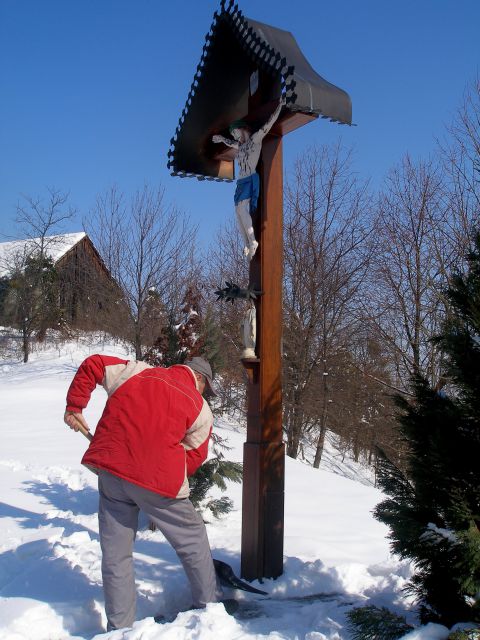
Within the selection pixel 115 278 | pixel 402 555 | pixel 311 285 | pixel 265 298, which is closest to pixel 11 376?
pixel 115 278

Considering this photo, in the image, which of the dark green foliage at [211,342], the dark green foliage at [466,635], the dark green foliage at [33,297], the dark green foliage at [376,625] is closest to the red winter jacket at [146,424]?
the dark green foliage at [376,625]

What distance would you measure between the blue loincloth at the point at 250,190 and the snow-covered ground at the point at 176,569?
2.71 metres

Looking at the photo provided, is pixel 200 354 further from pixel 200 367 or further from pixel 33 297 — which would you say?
pixel 33 297

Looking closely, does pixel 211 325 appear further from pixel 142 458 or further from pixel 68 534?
pixel 142 458

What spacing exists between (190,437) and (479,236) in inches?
77.6

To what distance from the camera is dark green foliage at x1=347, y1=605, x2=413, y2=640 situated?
9.27ft

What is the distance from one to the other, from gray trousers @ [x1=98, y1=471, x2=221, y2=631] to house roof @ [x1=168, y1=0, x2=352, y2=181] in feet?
8.73

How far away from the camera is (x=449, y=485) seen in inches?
114

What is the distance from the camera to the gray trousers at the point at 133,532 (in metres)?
3.36

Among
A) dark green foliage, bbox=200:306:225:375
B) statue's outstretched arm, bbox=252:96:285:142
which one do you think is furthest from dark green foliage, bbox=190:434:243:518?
statue's outstretched arm, bbox=252:96:285:142

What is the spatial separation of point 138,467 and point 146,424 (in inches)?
9.4

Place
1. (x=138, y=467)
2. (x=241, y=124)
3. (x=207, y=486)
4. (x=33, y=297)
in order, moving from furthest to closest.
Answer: (x=33, y=297) → (x=207, y=486) → (x=241, y=124) → (x=138, y=467)

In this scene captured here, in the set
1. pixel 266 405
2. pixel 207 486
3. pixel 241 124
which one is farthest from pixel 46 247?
pixel 266 405

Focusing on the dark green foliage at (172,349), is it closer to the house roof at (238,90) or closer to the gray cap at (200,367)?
the house roof at (238,90)
